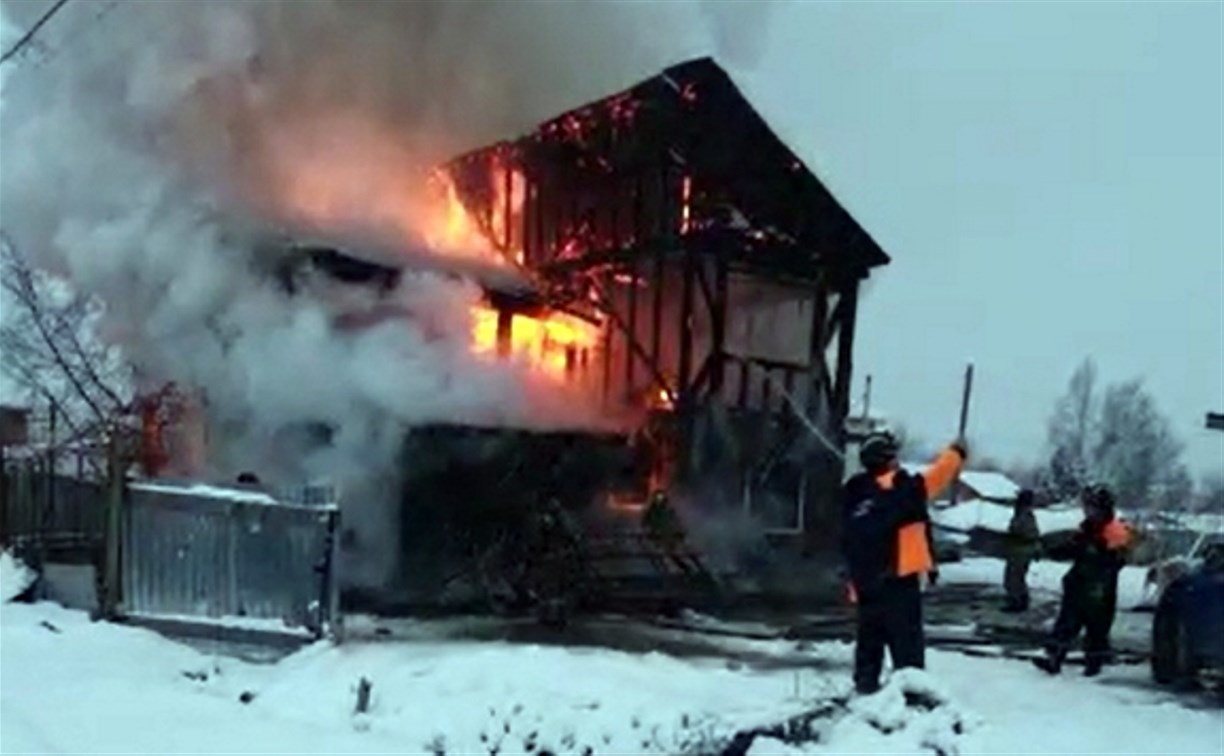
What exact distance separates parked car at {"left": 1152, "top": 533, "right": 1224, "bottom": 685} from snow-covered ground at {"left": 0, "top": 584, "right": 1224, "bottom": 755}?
28 centimetres

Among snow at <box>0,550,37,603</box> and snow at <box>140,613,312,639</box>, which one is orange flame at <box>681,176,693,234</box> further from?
snow at <box>140,613,312,639</box>

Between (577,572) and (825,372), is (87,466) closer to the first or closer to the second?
(577,572)

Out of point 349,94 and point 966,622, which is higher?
point 349,94

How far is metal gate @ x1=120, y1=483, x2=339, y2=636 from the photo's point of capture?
→ 1071cm

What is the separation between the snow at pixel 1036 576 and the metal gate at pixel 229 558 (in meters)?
9.51

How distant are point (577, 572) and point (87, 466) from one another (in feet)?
15.8

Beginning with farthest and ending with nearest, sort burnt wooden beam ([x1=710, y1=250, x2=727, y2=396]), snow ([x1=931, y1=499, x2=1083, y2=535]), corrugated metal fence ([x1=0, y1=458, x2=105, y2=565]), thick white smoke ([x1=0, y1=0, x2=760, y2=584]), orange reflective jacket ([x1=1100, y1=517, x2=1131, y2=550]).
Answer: snow ([x1=931, y1=499, x2=1083, y2=535]) < burnt wooden beam ([x1=710, y1=250, x2=727, y2=396]) < thick white smoke ([x1=0, y1=0, x2=760, y2=584]) < corrugated metal fence ([x1=0, y1=458, x2=105, y2=565]) < orange reflective jacket ([x1=1100, y1=517, x2=1131, y2=550])

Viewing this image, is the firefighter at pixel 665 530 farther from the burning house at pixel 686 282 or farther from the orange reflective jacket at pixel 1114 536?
the orange reflective jacket at pixel 1114 536

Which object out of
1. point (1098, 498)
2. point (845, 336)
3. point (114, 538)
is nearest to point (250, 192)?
point (114, 538)

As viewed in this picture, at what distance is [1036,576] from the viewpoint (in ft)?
74.1

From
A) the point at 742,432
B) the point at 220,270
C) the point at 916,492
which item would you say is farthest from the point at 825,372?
the point at 916,492

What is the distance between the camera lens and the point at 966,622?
14133mm

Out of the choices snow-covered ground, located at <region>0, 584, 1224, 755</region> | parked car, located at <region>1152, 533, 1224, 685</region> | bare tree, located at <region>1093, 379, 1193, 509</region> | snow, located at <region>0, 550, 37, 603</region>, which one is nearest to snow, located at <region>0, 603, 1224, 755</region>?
snow-covered ground, located at <region>0, 584, 1224, 755</region>

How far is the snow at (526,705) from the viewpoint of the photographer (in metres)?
7.61
